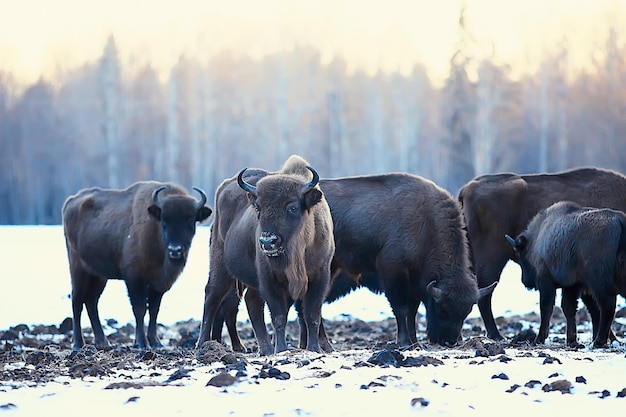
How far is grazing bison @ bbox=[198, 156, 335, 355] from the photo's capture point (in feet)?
30.1

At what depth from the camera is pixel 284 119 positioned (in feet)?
168

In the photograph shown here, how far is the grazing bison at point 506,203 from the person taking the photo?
12703 mm

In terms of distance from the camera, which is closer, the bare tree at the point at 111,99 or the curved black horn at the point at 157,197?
the curved black horn at the point at 157,197

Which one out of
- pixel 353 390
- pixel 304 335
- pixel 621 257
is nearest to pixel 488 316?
pixel 621 257

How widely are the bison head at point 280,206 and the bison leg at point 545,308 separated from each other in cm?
307

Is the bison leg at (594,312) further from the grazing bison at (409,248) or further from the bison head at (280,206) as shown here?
the bison head at (280,206)

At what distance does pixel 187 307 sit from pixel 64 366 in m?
8.52

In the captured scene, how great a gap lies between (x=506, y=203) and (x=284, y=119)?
38902 millimetres

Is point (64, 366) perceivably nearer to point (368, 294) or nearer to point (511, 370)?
point (511, 370)

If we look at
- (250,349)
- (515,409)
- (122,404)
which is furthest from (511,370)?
(250,349)

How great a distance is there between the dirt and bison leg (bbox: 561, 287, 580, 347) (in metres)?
0.21

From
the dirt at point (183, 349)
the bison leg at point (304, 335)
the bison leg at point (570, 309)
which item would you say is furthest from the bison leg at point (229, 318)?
the bison leg at point (570, 309)

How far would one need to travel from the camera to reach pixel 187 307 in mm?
17062

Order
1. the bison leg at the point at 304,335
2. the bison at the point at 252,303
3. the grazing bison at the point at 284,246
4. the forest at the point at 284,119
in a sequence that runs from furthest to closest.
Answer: the forest at the point at 284,119 < the bison at the point at 252,303 < the bison leg at the point at 304,335 < the grazing bison at the point at 284,246
